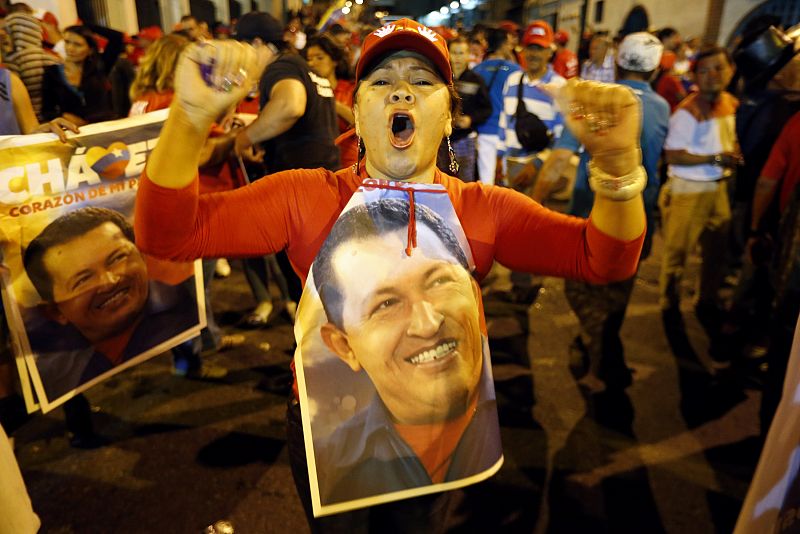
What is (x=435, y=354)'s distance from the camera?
4.75 feet

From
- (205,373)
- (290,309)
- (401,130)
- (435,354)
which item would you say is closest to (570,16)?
(290,309)

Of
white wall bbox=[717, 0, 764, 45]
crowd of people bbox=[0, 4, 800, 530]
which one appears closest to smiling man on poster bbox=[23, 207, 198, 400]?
crowd of people bbox=[0, 4, 800, 530]

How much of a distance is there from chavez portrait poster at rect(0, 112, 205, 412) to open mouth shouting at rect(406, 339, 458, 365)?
6.31 feet

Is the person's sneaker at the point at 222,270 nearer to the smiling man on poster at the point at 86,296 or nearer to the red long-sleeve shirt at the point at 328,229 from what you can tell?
the smiling man on poster at the point at 86,296

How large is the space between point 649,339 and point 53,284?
13.6ft

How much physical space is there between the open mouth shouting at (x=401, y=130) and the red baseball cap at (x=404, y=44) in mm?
204

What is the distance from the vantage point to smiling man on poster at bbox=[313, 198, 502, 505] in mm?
1419

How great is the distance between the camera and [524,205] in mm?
1640

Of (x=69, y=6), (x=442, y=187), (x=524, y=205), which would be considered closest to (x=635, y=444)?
(x=524, y=205)

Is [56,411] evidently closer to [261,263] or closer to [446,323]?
[261,263]

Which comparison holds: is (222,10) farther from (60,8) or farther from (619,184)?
(619,184)

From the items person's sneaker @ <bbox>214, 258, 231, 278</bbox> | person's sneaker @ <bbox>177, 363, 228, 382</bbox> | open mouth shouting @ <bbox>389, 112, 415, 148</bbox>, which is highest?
open mouth shouting @ <bbox>389, 112, 415, 148</bbox>

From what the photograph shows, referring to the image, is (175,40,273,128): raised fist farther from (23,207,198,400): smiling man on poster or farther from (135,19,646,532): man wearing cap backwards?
(23,207,198,400): smiling man on poster

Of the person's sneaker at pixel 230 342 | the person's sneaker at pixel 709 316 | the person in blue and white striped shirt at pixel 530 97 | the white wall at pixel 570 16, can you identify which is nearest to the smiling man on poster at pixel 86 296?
the person's sneaker at pixel 230 342
